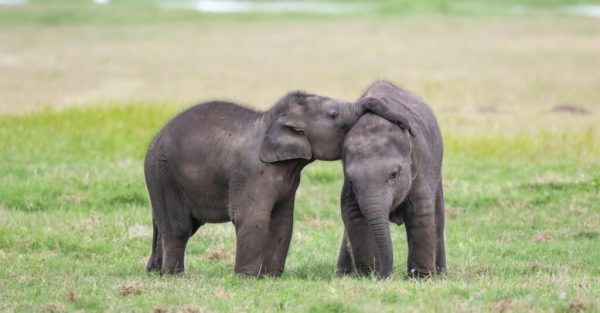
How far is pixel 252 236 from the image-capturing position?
11.4 m

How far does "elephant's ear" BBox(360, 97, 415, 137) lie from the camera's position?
436 inches

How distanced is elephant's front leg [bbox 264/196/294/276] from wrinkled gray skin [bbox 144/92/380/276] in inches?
0.4

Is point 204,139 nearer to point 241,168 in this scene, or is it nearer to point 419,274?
point 241,168

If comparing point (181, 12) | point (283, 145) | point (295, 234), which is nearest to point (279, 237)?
point (283, 145)

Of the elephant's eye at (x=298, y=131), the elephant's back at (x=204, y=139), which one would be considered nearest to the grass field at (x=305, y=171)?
the elephant's back at (x=204, y=139)

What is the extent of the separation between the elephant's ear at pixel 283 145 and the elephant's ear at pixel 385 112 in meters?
0.72

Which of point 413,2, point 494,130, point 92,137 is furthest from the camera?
point 413,2

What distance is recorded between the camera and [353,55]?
44.2 metres

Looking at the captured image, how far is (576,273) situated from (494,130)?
12.5 metres

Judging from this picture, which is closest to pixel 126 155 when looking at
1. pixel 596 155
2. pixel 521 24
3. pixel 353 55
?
pixel 596 155

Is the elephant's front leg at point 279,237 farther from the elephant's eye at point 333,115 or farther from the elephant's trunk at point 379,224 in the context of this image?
the elephant's trunk at point 379,224

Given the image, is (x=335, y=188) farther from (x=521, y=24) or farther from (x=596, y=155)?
(x=521, y=24)

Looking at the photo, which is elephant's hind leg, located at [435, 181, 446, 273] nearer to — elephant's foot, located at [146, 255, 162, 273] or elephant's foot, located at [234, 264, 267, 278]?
elephant's foot, located at [234, 264, 267, 278]

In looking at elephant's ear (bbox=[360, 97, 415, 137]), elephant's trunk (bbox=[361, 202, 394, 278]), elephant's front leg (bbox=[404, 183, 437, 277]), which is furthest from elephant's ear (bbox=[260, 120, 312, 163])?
elephant's front leg (bbox=[404, 183, 437, 277])
